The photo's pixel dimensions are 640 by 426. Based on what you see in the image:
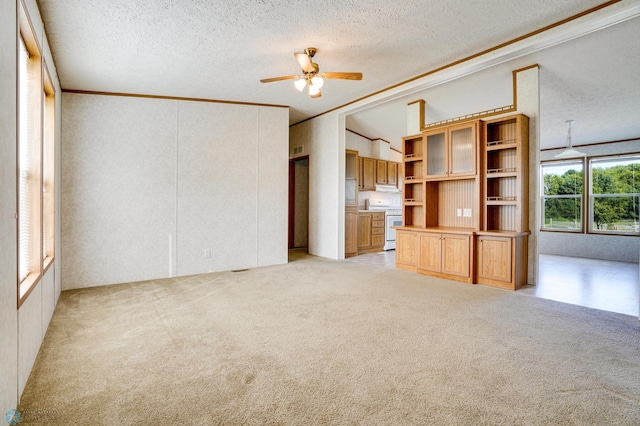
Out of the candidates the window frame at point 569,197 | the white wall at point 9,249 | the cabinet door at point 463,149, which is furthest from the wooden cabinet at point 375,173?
the white wall at point 9,249

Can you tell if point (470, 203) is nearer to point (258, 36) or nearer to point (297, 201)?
point (258, 36)

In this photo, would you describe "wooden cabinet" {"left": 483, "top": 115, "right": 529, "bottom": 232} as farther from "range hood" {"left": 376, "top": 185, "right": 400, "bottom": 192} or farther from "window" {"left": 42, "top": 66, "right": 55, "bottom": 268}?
"window" {"left": 42, "top": 66, "right": 55, "bottom": 268}

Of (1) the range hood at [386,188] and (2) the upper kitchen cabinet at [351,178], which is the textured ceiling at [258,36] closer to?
(2) the upper kitchen cabinet at [351,178]

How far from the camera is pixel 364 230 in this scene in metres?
7.36

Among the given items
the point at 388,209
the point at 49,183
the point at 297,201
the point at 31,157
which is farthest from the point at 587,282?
the point at 49,183

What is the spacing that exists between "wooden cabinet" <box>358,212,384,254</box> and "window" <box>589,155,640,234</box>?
4.77 meters

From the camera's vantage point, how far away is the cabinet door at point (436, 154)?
4.88 meters

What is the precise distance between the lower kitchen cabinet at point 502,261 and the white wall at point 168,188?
10.7ft

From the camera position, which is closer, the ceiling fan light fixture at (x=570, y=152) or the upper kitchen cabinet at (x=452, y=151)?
the upper kitchen cabinet at (x=452, y=151)

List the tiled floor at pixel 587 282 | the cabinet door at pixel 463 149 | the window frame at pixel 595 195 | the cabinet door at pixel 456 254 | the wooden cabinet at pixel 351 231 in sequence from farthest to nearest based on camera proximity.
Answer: the window frame at pixel 595 195, the wooden cabinet at pixel 351 231, the cabinet door at pixel 463 149, the cabinet door at pixel 456 254, the tiled floor at pixel 587 282

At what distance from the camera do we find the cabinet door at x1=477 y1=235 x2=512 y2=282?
4.09 m

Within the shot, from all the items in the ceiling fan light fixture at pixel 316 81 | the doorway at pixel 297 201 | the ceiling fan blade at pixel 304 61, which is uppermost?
the ceiling fan blade at pixel 304 61

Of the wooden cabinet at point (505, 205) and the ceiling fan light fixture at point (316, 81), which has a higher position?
the ceiling fan light fixture at point (316, 81)

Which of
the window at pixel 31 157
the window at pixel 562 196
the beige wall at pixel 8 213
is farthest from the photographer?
the window at pixel 562 196
